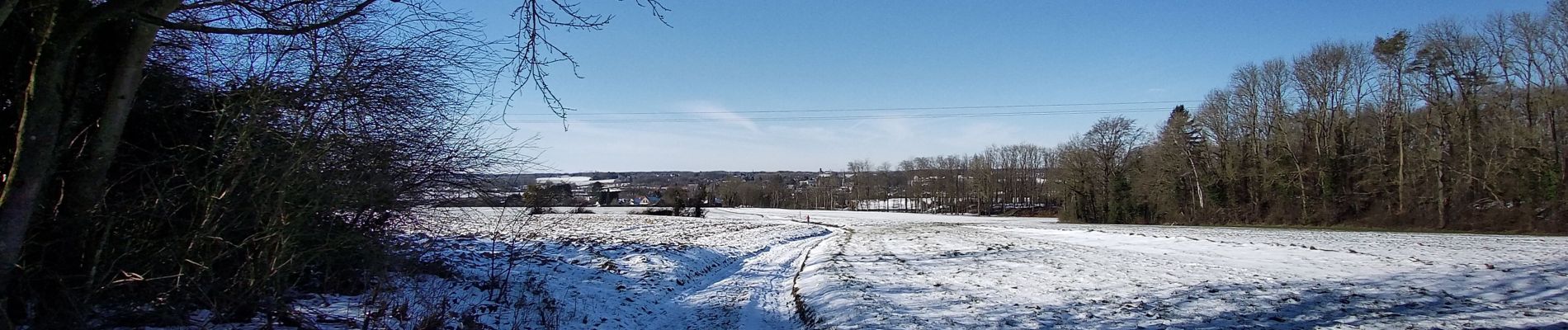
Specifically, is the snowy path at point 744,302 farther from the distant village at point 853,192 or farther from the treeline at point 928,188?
the treeline at point 928,188

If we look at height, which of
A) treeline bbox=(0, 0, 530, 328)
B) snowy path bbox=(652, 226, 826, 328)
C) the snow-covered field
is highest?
treeline bbox=(0, 0, 530, 328)

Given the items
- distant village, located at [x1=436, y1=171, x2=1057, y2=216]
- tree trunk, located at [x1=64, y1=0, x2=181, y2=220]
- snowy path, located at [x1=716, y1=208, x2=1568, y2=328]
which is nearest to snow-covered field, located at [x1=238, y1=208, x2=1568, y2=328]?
snowy path, located at [x1=716, y1=208, x2=1568, y2=328]

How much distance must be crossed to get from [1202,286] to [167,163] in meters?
13.6

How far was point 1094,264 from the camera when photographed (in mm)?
15461

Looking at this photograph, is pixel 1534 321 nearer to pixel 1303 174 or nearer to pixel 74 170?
pixel 74 170

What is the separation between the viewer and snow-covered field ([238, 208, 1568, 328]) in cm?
833

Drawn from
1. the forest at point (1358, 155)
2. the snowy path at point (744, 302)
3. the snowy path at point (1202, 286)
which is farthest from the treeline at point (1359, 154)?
the snowy path at point (744, 302)

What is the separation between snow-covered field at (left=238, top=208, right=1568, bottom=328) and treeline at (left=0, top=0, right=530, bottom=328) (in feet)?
4.23

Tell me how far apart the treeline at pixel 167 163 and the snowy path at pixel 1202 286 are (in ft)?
18.7

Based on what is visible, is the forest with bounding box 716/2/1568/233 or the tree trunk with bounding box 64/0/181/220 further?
the forest with bounding box 716/2/1568/233

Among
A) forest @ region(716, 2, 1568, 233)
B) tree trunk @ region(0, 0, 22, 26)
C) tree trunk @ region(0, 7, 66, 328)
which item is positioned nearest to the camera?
tree trunk @ region(0, 0, 22, 26)

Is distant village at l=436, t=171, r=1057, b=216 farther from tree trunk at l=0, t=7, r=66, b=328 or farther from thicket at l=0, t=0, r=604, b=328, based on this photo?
tree trunk at l=0, t=7, r=66, b=328

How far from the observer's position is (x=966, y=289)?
11781mm

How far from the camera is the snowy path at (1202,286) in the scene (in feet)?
28.2
